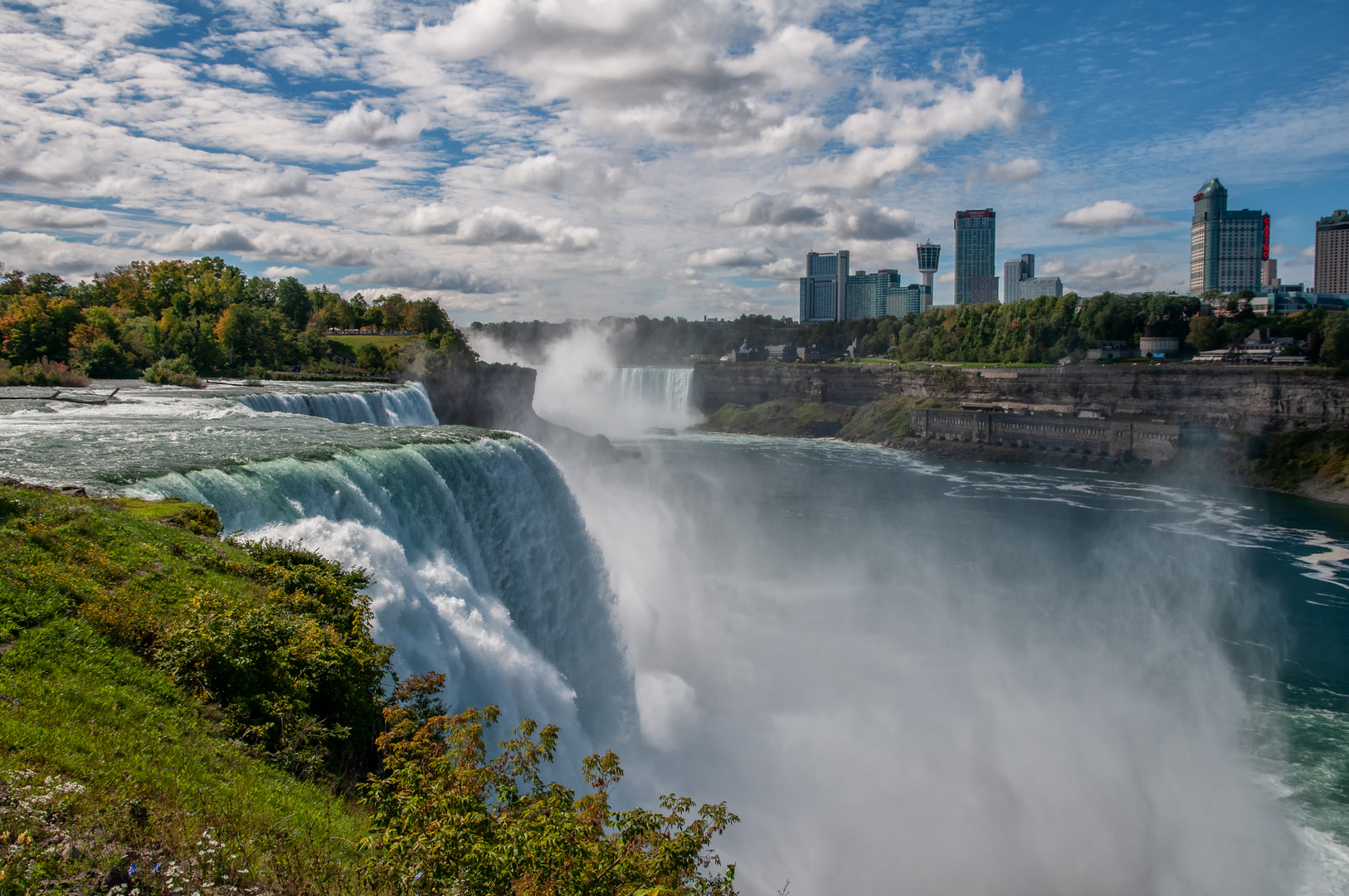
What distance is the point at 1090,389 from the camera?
2522 inches

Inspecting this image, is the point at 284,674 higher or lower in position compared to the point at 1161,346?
lower

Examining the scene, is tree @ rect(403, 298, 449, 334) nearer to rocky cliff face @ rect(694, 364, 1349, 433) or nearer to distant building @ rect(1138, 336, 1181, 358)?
rocky cliff face @ rect(694, 364, 1349, 433)

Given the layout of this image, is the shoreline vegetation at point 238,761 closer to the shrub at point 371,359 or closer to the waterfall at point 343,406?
the waterfall at point 343,406

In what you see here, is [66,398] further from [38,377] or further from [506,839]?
[506,839]

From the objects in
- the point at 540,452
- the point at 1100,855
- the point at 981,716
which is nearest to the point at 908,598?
the point at 981,716

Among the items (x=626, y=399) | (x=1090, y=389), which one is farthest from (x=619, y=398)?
(x=1090, y=389)

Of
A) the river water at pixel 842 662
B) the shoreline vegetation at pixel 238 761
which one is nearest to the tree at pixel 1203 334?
the river water at pixel 842 662

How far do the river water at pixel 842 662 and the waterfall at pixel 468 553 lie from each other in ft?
0.18

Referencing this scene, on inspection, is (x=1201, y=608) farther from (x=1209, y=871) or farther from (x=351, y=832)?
(x=351, y=832)

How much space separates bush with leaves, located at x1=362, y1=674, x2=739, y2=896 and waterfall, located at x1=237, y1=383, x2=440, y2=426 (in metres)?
20.5

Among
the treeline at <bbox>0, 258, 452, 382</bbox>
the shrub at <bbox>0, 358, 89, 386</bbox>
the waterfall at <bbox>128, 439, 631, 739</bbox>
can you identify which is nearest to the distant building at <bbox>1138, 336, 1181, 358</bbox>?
the treeline at <bbox>0, 258, 452, 382</bbox>

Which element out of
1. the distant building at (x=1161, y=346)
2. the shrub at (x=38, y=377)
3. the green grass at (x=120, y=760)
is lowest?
the green grass at (x=120, y=760)

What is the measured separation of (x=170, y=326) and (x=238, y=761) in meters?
45.1

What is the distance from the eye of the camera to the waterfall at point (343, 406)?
977 inches
